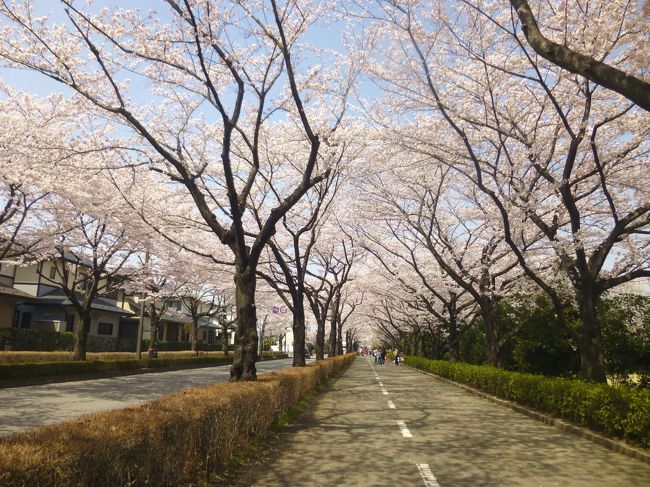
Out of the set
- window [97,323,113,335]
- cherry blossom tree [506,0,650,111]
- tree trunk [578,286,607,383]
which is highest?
cherry blossom tree [506,0,650,111]

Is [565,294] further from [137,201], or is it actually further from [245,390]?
[137,201]

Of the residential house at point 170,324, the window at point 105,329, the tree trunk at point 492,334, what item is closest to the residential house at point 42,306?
the window at point 105,329

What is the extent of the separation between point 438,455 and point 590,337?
249 inches

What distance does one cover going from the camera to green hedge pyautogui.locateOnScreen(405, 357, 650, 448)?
757 centimetres

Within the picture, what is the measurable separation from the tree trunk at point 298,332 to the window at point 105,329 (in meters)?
26.0

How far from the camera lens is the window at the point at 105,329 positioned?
38787mm

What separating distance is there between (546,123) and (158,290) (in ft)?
98.2

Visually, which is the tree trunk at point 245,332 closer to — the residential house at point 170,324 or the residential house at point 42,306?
the residential house at point 42,306

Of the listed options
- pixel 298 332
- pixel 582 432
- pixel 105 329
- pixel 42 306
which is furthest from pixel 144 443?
pixel 105 329

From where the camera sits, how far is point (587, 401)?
9203 mm

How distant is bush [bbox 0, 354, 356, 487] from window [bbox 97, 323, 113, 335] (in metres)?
35.7

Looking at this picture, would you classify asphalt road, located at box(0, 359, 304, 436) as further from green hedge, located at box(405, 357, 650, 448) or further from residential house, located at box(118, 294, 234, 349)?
residential house, located at box(118, 294, 234, 349)

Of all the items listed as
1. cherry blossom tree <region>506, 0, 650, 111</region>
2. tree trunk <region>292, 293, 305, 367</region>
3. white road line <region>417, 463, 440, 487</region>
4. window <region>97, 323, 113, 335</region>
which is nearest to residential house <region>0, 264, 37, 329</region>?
window <region>97, 323, 113, 335</region>

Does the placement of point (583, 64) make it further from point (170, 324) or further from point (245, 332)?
point (170, 324)
